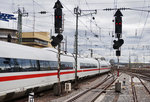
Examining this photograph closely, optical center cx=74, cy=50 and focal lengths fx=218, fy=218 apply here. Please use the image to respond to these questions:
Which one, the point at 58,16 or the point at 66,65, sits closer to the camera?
the point at 58,16

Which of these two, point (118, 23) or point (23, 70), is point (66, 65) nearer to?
point (118, 23)

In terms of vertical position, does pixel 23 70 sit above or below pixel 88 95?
above

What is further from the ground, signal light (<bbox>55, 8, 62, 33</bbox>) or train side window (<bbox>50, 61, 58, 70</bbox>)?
signal light (<bbox>55, 8, 62, 33</bbox>)

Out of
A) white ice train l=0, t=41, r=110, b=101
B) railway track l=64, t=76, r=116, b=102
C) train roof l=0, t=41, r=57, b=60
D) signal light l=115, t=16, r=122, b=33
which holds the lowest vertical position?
railway track l=64, t=76, r=116, b=102

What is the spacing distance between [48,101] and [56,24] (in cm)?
529

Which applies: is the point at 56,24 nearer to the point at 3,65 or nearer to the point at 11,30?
the point at 3,65

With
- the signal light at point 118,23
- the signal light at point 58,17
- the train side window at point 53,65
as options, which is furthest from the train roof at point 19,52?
the signal light at point 118,23

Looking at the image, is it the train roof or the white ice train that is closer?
the white ice train

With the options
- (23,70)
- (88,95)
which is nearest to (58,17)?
(23,70)

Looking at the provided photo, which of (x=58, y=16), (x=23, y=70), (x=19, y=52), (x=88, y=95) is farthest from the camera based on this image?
(x=88, y=95)

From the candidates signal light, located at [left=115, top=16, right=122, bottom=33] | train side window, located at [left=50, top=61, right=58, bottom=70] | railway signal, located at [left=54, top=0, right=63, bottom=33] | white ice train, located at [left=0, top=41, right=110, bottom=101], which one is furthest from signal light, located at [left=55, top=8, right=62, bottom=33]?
signal light, located at [left=115, top=16, right=122, bottom=33]

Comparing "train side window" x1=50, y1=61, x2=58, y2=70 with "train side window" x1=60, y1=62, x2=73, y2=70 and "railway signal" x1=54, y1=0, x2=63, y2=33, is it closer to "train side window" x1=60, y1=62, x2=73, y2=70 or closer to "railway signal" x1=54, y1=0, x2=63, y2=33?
"train side window" x1=60, y1=62, x2=73, y2=70

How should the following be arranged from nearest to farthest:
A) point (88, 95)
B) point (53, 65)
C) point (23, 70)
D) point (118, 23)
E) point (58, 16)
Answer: point (23, 70), point (58, 16), point (118, 23), point (88, 95), point (53, 65)

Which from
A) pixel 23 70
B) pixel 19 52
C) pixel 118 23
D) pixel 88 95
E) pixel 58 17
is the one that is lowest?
pixel 88 95
